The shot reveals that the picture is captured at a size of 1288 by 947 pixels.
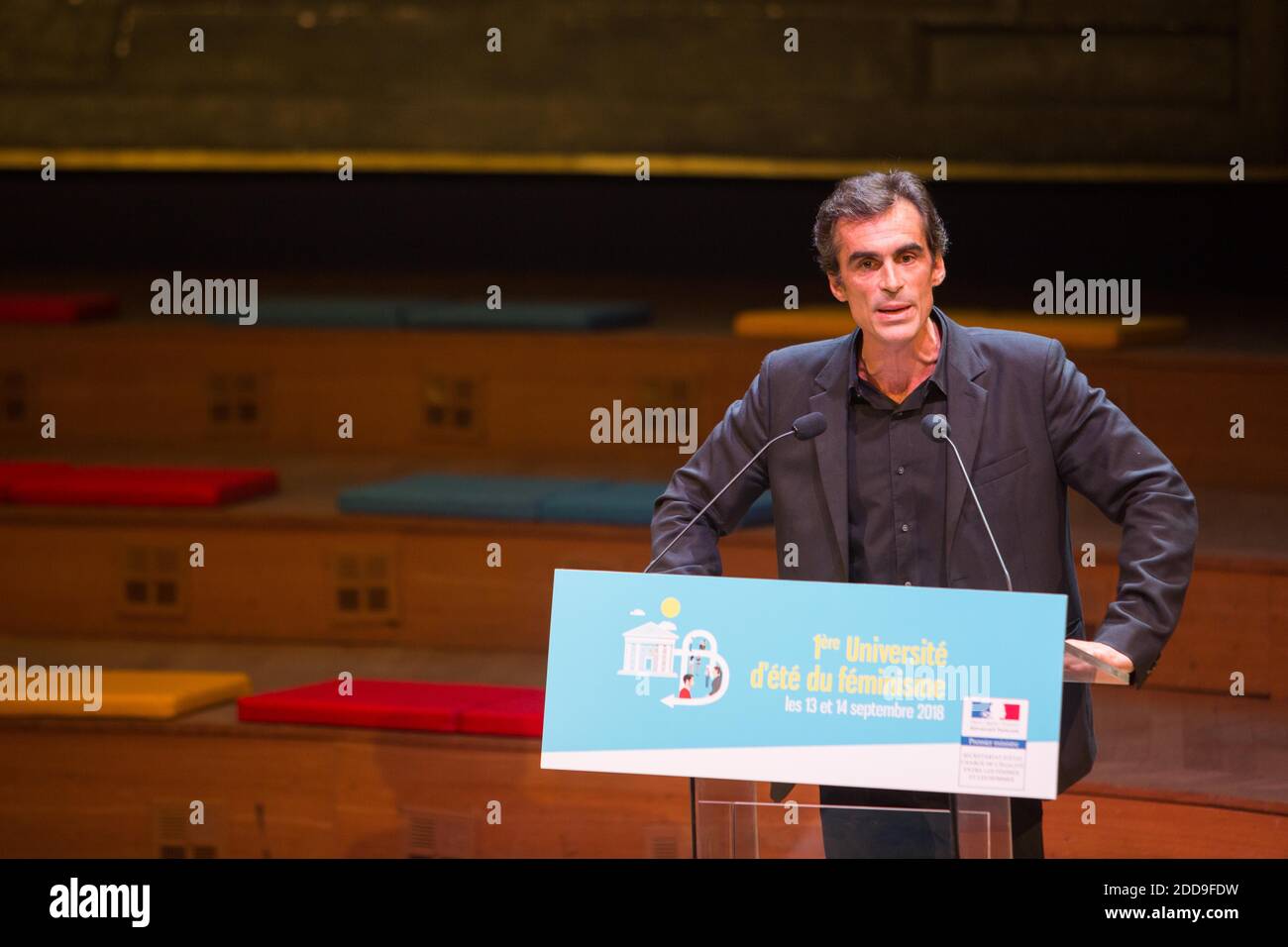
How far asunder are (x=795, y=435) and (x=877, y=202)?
0.77 ft

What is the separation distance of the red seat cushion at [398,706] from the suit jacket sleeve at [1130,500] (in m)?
1.08

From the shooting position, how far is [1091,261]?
376 cm

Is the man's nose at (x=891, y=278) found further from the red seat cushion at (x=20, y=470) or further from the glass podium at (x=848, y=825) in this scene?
the red seat cushion at (x=20, y=470)

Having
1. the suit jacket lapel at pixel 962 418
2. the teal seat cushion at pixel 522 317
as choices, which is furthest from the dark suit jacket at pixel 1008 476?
the teal seat cushion at pixel 522 317

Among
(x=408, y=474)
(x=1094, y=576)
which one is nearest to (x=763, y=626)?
(x=1094, y=576)

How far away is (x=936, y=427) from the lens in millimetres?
1640

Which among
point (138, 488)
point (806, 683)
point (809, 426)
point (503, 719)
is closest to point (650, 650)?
point (806, 683)

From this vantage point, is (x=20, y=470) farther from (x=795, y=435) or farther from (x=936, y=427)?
(x=936, y=427)

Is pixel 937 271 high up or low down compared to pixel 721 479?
up

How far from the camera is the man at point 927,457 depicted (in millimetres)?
1631

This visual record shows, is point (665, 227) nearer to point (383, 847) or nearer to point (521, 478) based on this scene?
point (521, 478)

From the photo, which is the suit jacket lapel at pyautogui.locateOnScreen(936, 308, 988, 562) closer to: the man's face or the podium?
the man's face

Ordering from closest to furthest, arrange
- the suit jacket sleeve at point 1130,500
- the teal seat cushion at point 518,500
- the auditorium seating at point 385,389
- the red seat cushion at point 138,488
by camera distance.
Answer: the suit jacket sleeve at point 1130,500 < the teal seat cushion at point 518,500 < the red seat cushion at point 138,488 < the auditorium seating at point 385,389
